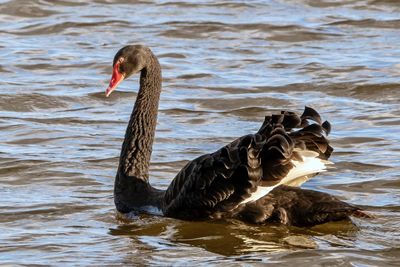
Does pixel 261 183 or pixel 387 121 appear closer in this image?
pixel 261 183

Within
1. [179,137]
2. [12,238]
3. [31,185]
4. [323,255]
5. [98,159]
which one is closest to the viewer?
[323,255]

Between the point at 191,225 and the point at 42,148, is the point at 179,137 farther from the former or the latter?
the point at 191,225

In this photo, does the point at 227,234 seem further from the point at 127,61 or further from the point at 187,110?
the point at 187,110

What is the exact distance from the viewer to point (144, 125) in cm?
757

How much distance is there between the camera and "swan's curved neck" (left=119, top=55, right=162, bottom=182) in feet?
24.3

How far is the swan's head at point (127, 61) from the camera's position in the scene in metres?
7.40

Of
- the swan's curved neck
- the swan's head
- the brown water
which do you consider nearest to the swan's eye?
the swan's head

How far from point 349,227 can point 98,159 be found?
7.79 feet

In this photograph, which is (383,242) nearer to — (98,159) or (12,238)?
(12,238)

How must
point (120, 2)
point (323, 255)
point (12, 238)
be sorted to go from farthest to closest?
point (120, 2)
point (12, 238)
point (323, 255)

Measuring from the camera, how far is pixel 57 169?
822 cm

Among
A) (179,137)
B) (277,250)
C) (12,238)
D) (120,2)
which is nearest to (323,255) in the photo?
(277,250)

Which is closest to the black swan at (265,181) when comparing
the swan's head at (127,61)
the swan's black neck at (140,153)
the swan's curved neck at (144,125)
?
the swan's black neck at (140,153)

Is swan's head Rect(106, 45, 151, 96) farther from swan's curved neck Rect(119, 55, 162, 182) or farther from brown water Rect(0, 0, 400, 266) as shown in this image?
brown water Rect(0, 0, 400, 266)
